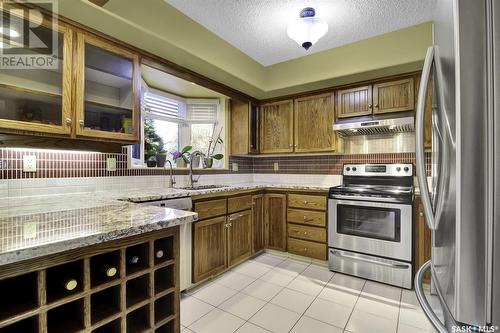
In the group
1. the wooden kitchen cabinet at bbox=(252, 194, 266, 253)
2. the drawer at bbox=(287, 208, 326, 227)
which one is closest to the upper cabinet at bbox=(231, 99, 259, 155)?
the wooden kitchen cabinet at bbox=(252, 194, 266, 253)

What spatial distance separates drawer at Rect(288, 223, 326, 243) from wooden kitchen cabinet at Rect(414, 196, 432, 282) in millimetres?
881

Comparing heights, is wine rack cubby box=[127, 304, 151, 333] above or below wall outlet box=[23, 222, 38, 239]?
below

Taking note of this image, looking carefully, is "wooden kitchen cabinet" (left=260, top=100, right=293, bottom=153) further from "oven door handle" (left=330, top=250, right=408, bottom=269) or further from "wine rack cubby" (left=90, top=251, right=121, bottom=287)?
"wine rack cubby" (left=90, top=251, right=121, bottom=287)

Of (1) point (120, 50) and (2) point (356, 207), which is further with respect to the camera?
(2) point (356, 207)

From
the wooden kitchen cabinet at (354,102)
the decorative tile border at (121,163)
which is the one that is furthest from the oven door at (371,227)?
the wooden kitchen cabinet at (354,102)

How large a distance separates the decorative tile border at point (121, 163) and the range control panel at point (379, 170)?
150 millimetres

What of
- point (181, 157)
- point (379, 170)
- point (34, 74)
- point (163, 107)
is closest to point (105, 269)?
point (34, 74)

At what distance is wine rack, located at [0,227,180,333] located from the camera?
0.71 m

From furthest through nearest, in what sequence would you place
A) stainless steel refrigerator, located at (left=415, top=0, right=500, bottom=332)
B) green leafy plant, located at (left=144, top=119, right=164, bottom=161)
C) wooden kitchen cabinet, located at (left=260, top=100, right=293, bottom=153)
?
wooden kitchen cabinet, located at (left=260, top=100, right=293, bottom=153) < green leafy plant, located at (left=144, top=119, right=164, bottom=161) < stainless steel refrigerator, located at (left=415, top=0, right=500, bottom=332)

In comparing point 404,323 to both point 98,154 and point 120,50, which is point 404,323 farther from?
point 120,50

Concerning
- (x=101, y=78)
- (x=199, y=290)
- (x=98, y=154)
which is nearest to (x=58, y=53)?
(x=101, y=78)

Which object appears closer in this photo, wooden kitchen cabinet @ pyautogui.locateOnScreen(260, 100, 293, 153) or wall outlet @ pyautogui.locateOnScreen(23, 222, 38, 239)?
wall outlet @ pyautogui.locateOnScreen(23, 222, 38, 239)

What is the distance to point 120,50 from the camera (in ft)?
6.23

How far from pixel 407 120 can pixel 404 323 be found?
6.12ft
